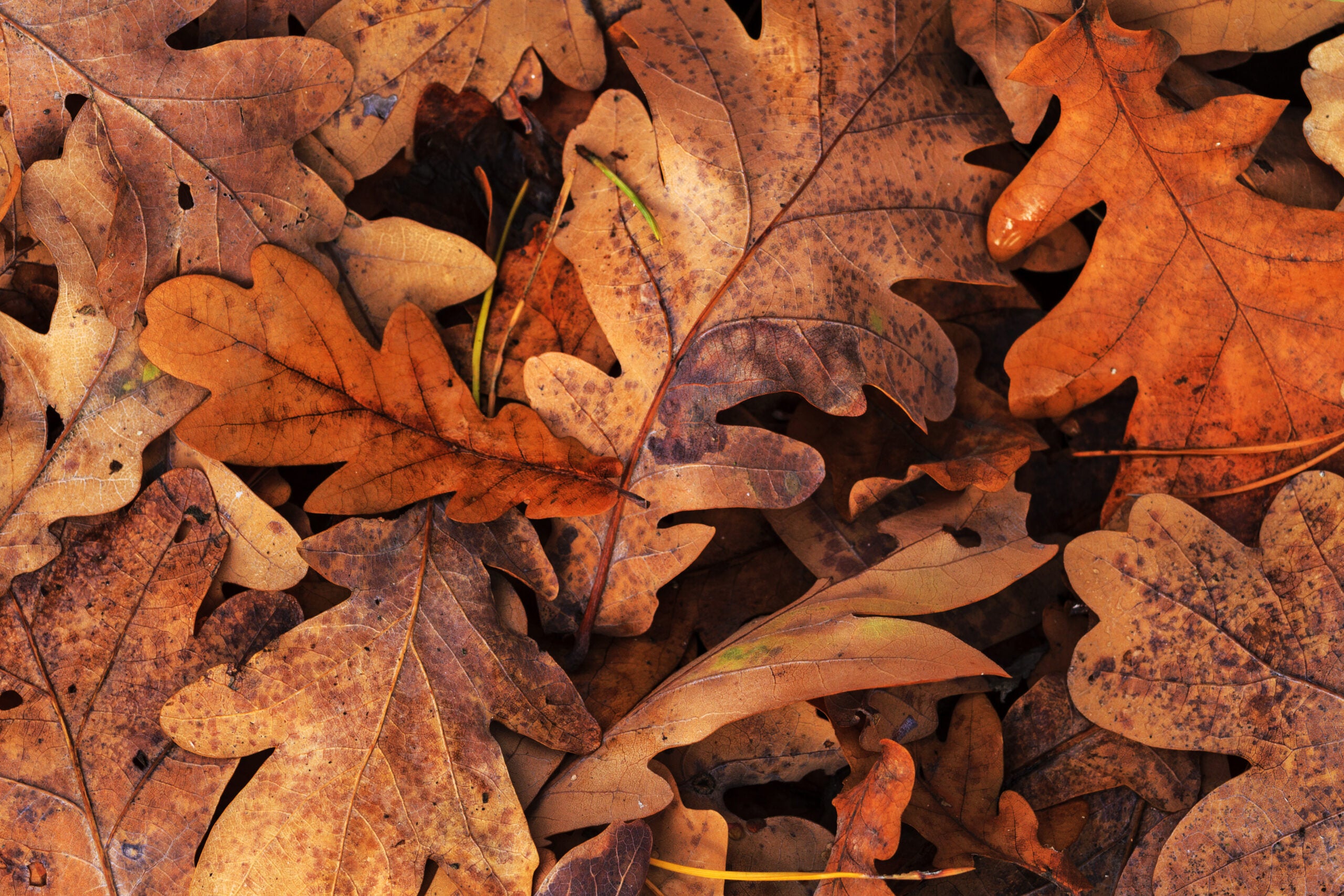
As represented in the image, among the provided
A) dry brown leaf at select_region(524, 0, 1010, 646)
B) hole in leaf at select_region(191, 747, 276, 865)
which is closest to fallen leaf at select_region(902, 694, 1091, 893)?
dry brown leaf at select_region(524, 0, 1010, 646)

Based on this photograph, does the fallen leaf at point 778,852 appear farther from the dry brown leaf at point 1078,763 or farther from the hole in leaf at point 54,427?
the hole in leaf at point 54,427

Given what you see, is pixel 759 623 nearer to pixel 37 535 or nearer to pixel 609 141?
pixel 609 141

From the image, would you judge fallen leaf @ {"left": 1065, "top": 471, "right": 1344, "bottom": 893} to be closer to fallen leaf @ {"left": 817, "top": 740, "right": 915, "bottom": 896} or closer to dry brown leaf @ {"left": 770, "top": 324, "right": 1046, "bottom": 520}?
dry brown leaf @ {"left": 770, "top": 324, "right": 1046, "bottom": 520}

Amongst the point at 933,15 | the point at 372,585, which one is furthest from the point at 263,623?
the point at 933,15

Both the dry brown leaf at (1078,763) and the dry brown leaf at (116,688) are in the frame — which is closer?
the dry brown leaf at (116,688)

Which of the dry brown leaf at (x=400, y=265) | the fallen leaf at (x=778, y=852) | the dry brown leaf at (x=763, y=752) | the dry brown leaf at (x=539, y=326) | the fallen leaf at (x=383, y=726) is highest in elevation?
the dry brown leaf at (x=400, y=265)

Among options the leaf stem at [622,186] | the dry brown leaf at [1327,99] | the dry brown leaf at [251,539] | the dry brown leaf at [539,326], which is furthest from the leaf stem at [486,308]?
the dry brown leaf at [1327,99]
